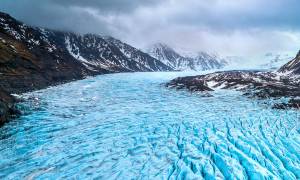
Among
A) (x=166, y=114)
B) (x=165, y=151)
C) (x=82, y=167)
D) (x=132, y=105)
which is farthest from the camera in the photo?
(x=132, y=105)

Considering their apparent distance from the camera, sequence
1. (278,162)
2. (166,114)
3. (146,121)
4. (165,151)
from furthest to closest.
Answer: (166,114) → (146,121) → (165,151) → (278,162)

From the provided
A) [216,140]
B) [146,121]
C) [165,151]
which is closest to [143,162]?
[165,151]

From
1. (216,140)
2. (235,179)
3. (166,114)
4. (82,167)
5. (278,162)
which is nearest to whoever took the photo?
(235,179)

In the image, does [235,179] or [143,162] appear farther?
[143,162]

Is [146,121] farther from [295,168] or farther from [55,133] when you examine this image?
[295,168]

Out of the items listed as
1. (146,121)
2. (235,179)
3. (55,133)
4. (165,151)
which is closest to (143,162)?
(165,151)

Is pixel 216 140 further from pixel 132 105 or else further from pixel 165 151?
pixel 132 105
